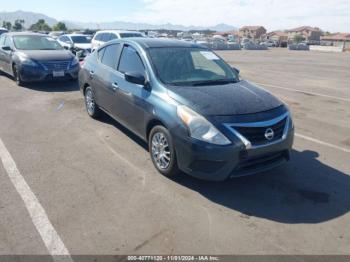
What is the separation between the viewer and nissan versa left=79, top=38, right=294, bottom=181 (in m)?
3.71

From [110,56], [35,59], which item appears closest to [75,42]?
[35,59]

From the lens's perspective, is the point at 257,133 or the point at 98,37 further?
the point at 98,37

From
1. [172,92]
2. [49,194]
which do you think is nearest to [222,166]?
[172,92]

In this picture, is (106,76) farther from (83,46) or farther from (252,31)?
(252,31)

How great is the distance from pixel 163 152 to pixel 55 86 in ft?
23.5

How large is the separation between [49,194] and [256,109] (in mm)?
2674

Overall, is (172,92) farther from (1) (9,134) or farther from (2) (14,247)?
(1) (9,134)

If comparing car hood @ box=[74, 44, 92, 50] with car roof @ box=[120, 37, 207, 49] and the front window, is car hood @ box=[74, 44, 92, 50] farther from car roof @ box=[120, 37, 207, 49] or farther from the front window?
car roof @ box=[120, 37, 207, 49]

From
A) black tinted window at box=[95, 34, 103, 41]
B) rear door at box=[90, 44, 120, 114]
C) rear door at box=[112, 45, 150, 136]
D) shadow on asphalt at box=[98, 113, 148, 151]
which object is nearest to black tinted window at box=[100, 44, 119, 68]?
rear door at box=[90, 44, 120, 114]

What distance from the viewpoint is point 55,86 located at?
33.6ft

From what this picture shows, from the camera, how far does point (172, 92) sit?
419cm

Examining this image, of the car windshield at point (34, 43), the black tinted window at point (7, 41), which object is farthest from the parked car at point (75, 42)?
the black tinted window at point (7, 41)

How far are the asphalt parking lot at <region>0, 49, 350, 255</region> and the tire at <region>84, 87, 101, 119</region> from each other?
580 mm

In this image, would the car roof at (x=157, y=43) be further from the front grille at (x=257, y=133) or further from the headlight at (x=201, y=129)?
the front grille at (x=257, y=133)
